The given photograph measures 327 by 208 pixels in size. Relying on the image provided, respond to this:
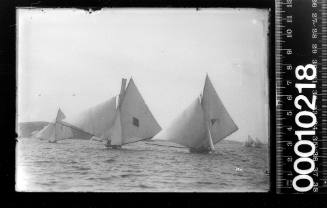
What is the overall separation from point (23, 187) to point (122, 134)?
22.4 inches

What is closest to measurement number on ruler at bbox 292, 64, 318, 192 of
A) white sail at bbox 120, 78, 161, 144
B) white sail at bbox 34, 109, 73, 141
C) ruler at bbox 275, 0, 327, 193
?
ruler at bbox 275, 0, 327, 193

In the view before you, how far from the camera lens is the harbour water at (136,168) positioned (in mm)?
2600

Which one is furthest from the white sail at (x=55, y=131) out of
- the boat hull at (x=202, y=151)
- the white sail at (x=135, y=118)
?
the boat hull at (x=202, y=151)

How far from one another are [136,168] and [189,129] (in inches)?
13.2

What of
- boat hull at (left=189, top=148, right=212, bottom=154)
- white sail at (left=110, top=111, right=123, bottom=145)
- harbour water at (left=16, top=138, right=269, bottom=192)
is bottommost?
harbour water at (left=16, top=138, right=269, bottom=192)

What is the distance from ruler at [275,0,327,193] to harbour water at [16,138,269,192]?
0.14 metres

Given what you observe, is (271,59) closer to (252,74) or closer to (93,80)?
(252,74)

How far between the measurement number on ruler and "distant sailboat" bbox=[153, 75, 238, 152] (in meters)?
0.32

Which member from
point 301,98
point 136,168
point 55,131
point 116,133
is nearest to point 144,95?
point 116,133

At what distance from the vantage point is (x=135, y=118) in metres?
2.65

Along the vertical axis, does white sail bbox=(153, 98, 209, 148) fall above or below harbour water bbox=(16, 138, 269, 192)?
above

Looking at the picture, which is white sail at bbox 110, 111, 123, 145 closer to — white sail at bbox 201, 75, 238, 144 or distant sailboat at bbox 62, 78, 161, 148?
distant sailboat at bbox 62, 78, 161, 148

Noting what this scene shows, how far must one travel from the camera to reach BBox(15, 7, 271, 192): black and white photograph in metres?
2.61
